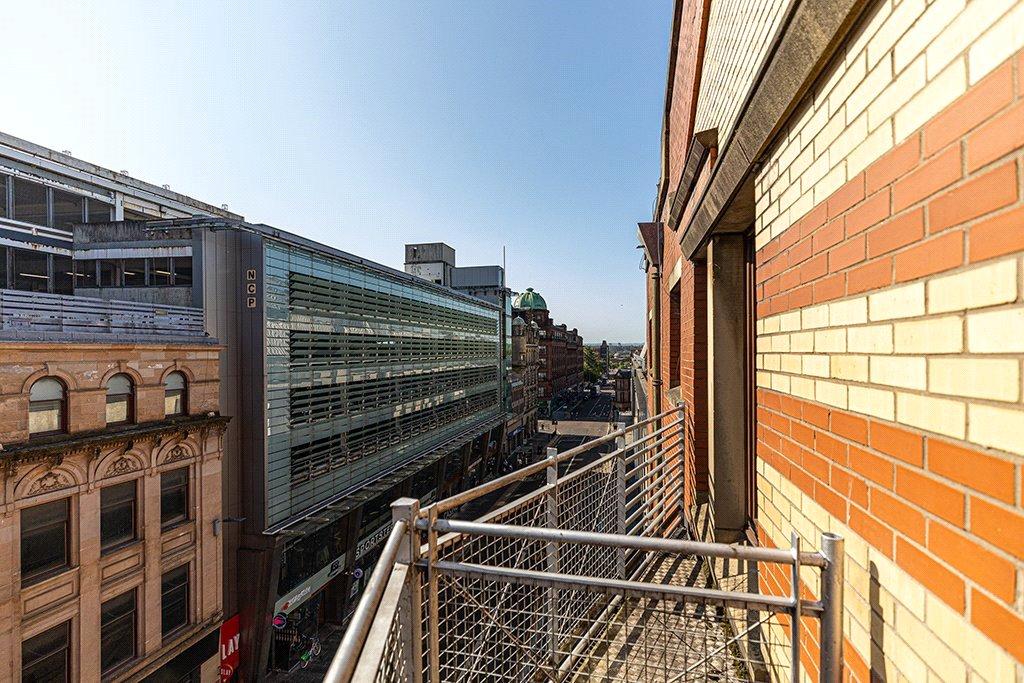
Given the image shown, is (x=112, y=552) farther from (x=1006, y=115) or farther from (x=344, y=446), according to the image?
(x=1006, y=115)

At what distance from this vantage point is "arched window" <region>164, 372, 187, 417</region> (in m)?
13.3

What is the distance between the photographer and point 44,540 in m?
10.7

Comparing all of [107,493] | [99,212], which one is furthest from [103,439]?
[99,212]

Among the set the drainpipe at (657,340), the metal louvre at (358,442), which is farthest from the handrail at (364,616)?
the metal louvre at (358,442)

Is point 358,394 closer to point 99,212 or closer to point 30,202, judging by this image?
point 30,202

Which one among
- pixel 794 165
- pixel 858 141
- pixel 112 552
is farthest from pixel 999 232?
pixel 112 552

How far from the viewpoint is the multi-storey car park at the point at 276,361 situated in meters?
15.1

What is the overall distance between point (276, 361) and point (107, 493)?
538cm

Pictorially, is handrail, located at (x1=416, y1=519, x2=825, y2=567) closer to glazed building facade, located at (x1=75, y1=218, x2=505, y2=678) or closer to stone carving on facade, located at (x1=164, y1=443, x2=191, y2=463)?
stone carving on facade, located at (x1=164, y1=443, x2=191, y2=463)

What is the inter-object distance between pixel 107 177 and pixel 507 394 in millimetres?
30900

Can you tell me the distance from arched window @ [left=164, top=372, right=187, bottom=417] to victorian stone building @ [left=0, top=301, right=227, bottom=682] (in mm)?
41

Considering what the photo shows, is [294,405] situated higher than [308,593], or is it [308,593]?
[294,405]

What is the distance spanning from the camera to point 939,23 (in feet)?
4.20

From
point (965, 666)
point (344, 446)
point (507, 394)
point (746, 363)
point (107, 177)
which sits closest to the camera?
point (965, 666)
